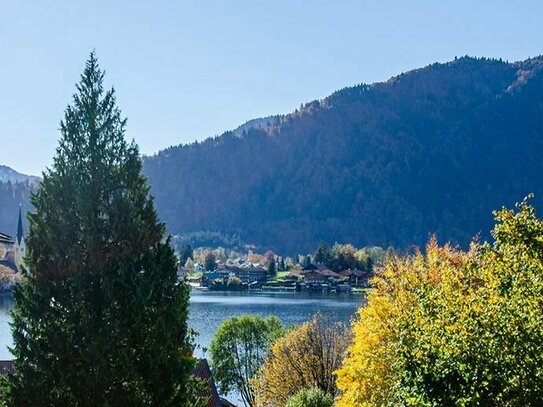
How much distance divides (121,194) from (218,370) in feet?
116

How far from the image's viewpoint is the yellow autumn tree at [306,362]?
33938 mm

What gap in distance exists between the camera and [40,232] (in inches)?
525

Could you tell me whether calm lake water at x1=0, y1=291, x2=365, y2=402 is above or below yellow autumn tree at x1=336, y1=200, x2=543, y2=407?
below

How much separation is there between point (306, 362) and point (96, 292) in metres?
22.7

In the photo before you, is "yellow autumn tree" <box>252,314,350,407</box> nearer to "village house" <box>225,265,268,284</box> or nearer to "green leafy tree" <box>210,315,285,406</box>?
"green leafy tree" <box>210,315,285,406</box>

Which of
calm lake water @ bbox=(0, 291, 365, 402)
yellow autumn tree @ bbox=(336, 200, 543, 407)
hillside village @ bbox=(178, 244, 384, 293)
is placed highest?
yellow autumn tree @ bbox=(336, 200, 543, 407)

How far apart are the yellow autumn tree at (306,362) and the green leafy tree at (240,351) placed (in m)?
12.0

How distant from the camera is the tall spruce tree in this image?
12734 millimetres

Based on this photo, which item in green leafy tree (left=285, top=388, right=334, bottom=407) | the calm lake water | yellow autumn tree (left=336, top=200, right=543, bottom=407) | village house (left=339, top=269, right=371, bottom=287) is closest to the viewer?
yellow autumn tree (left=336, top=200, right=543, bottom=407)

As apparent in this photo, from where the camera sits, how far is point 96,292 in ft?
43.2

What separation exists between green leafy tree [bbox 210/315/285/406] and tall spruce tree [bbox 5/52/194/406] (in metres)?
34.2

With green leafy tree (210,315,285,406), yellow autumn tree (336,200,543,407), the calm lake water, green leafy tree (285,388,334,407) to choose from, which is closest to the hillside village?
the calm lake water

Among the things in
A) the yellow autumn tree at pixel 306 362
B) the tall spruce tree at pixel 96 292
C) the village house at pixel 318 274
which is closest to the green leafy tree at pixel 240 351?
the yellow autumn tree at pixel 306 362

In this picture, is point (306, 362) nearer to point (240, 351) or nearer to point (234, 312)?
point (240, 351)
